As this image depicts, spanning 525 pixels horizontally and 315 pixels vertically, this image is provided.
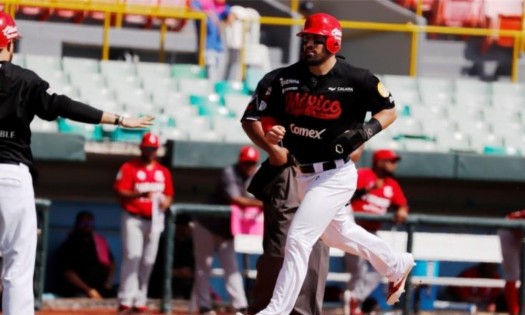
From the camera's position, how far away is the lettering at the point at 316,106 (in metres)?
7.66

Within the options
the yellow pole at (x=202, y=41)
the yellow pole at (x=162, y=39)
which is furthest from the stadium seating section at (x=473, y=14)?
the yellow pole at (x=162, y=39)

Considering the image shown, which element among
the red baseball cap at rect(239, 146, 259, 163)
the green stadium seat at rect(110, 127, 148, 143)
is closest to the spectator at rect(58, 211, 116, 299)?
the green stadium seat at rect(110, 127, 148, 143)

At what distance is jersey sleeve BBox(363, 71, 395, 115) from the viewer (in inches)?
305

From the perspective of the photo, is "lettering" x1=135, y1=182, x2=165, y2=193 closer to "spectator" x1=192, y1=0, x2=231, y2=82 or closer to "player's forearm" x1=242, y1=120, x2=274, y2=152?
"spectator" x1=192, y1=0, x2=231, y2=82

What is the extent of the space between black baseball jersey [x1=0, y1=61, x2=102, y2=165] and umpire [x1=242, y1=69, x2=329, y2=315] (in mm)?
1679

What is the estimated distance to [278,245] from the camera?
8.78 meters

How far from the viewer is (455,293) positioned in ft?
42.2

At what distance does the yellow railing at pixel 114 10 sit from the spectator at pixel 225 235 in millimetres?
3509

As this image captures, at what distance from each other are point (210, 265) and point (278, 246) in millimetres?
3277

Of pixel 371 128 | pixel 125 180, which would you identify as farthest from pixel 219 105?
pixel 371 128

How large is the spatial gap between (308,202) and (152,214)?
458 cm

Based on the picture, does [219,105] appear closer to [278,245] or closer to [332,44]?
[278,245]

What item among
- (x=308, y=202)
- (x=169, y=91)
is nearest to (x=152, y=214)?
(x=169, y=91)

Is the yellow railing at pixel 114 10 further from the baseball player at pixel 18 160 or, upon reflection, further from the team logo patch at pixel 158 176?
the baseball player at pixel 18 160
